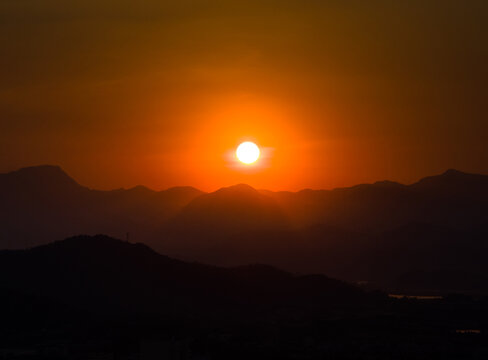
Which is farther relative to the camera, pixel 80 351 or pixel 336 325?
pixel 336 325

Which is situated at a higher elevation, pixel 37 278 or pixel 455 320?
pixel 37 278

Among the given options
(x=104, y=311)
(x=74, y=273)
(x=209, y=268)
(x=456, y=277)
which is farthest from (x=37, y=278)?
(x=456, y=277)

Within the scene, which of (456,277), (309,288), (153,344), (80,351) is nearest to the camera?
(153,344)

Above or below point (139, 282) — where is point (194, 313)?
below

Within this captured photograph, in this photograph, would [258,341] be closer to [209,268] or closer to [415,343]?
[415,343]

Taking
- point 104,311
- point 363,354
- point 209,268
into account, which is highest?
point 209,268

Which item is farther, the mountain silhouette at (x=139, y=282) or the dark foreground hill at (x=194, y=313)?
the mountain silhouette at (x=139, y=282)

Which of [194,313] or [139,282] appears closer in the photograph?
[194,313]

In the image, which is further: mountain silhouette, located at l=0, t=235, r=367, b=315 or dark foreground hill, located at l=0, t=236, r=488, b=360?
mountain silhouette, located at l=0, t=235, r=367, b=315
